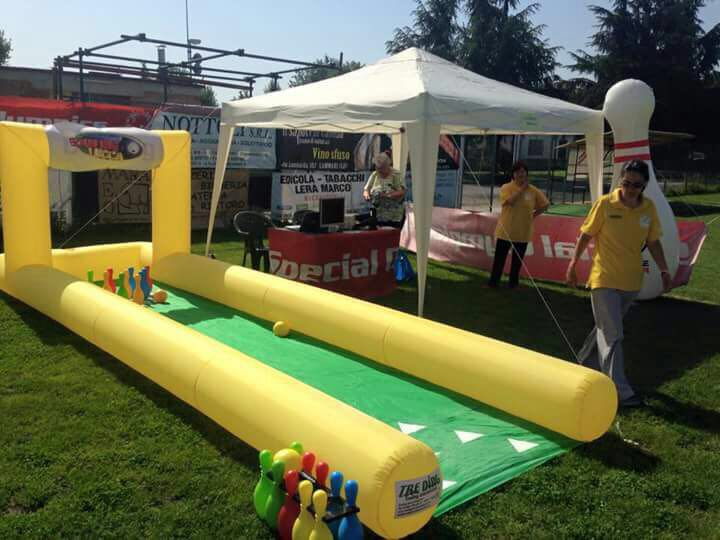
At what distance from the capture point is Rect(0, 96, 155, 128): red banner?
36.5ft

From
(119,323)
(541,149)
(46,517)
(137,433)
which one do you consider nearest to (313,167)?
(119,323)

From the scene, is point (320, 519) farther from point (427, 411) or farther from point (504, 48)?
point (504, 48)

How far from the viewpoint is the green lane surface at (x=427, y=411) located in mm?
3498

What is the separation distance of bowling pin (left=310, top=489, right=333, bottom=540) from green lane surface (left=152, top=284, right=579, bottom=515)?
0.74 m

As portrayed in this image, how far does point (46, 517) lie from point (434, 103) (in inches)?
177

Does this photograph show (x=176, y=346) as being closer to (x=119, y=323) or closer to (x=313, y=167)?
(x=119, y=323)

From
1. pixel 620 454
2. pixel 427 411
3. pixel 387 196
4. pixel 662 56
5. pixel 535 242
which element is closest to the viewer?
pixel 620 454

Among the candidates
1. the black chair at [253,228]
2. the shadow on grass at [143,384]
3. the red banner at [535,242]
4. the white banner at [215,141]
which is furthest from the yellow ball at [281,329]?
the white banner at [215,141]

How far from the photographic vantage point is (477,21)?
4619cm

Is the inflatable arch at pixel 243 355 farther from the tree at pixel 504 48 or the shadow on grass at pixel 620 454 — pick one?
the tree at pixel 504 48

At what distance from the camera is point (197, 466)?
11.2ft

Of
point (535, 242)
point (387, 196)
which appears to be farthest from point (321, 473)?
point (535, 242)

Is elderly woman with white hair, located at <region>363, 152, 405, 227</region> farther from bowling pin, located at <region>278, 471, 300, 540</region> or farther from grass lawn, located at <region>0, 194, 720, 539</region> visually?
bowling pin, located at <region>278, 471, 300, 540</region>

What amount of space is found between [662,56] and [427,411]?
39526mm
